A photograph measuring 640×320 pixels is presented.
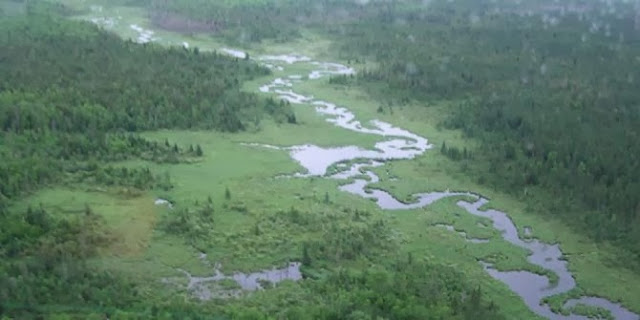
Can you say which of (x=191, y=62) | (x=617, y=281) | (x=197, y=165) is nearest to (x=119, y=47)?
(x=191, y=62)

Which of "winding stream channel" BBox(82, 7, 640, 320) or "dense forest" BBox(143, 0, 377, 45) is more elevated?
"dense forest" BBox(143, 0, 377, 45)

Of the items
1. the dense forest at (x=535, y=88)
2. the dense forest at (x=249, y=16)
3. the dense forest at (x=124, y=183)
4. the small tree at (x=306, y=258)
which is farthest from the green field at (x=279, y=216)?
the dense forest at (x=249, y=16)

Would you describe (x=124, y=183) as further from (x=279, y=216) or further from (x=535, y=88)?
(x=535, y=88)

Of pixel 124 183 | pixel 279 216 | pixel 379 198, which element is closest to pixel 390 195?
pixel 379 198

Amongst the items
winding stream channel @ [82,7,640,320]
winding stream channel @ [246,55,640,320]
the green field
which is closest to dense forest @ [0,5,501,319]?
the green field

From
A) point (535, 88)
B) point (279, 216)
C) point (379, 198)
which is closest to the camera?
point (279, 216)

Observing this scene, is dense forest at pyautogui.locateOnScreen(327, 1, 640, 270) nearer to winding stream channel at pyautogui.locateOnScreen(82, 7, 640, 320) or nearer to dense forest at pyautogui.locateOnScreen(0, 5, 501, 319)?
winding stream channel at pyautogui.locateOnScreen(82, 7, 640, 320)
